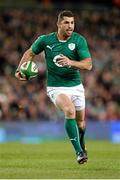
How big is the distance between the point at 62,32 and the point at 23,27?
17494 mm

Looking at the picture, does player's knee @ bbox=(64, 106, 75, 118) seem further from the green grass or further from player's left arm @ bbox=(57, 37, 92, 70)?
the green grass

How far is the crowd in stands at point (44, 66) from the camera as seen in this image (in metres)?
25.6

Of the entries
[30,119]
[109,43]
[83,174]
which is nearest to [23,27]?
[109,43]

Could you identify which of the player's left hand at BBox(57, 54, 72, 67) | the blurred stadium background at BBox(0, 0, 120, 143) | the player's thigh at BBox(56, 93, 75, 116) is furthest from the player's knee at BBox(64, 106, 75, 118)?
the blurred stadium background at BBox(0, 0, 120, 143)

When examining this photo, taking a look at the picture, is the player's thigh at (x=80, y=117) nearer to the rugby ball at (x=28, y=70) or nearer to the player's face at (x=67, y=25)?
the rugby ball at (x=28, y=70)

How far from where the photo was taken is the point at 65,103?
41.0ft

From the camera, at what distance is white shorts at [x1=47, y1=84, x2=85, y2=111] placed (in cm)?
1284

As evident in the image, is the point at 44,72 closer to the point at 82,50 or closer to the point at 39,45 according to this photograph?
the point at 39,45

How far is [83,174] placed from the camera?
36.6 ft

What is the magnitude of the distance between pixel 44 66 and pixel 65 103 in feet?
50.0

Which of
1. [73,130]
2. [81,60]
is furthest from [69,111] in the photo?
[81,60]

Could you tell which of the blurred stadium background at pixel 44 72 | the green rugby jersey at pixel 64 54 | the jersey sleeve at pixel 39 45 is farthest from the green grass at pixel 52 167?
the blurred stadium background at pixel 44 72

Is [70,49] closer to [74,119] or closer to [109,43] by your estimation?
[74,119]

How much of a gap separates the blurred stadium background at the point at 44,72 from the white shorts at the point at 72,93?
8228 mm
